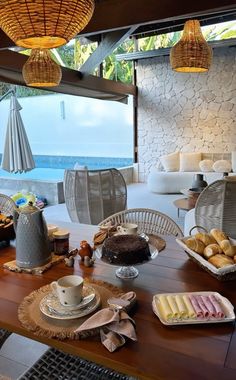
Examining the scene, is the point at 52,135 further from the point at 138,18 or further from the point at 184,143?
the point at 138,18

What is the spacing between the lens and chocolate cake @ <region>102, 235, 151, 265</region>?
4.06 ft

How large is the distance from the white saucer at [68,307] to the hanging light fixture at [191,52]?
8.04 feet

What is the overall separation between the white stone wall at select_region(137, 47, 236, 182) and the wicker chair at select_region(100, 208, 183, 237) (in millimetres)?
6167

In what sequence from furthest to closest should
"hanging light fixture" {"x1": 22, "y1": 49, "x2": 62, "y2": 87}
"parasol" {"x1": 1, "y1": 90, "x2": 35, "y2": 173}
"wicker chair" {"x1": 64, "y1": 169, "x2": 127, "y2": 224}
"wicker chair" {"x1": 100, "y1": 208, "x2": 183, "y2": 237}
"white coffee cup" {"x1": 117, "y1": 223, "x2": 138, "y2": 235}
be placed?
"parasol" {"x1": 1, "y1": 90, "x2": 35, "y2": 173}
"wicker chair" {"x1": 64, "y1": 169, "x2": 127, "y2": 224}
"hanging light fixture" {"x1": 22, "y1": 49, "x2": 62, "y2": 87}
"wicker chair" {"x1": 100, "y1": 208, "x2": 183, "y2": 237}
"white coffee cup" {"x1": 117, "y1": 223, "x2": 138, "y2": 235}

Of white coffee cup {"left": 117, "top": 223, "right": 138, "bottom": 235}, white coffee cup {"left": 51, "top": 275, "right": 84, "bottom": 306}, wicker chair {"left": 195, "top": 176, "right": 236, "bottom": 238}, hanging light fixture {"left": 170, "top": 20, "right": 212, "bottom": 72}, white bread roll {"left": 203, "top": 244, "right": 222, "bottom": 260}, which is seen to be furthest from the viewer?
hanging light fixture {"left": 170, "top": 20, "right": 212, "bottom": 72}

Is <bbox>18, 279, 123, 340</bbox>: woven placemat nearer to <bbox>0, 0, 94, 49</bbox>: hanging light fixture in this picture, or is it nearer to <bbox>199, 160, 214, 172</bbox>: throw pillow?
<bbox>0, 0, 94, 49</bbox>: hanging light fixture

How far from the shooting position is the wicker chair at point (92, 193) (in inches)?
143

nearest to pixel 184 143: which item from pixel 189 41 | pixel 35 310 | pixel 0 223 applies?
pixel 189 41

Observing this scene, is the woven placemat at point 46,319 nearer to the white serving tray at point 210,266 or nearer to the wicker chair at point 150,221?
the white serving tray at point 210,266

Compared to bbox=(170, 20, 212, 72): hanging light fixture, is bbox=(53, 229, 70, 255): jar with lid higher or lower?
lower

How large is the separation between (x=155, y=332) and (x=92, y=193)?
275cm

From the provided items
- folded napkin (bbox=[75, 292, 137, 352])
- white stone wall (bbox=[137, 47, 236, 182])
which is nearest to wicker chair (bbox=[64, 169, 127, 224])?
folded napkin (bbox=[75, 292, 137, 352])

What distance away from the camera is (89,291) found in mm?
1166

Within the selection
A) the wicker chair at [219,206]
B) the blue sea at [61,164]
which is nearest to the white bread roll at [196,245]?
the wicker chair at [219,206]
